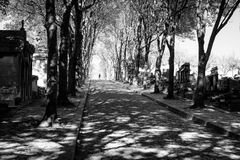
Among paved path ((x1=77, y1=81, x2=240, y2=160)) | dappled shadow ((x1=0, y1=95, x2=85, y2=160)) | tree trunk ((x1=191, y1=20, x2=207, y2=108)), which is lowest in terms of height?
paved path ((x1=77, y1=81, x2=240, y2=160))

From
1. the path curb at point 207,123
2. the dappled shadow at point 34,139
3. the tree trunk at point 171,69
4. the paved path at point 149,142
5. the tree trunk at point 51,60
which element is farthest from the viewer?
the tree trunk at point 171,69

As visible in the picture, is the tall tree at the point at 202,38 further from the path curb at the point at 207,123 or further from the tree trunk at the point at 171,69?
the tree trunk at the point at 171,69

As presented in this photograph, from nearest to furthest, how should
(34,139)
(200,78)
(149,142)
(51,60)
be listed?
(34,139) → (149,142) → (51,60) → (200,78)

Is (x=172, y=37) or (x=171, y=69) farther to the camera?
(x=172, y=37)

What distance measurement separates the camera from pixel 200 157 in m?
6.89

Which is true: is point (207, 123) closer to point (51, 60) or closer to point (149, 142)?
point (149, 142)

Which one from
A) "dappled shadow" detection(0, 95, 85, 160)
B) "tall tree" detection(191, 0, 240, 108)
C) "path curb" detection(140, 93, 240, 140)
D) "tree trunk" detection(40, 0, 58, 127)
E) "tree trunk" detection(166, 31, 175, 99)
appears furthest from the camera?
"tree trunk" detection(166, 31, 175, 99)

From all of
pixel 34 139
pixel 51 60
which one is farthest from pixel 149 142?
pixel 51 60

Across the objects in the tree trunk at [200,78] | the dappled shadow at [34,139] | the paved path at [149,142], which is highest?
the tree trunk at [200,78]

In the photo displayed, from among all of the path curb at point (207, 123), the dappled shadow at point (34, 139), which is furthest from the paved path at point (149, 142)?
the dappled shadow at point (34, 139)

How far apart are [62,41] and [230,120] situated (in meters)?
8.13

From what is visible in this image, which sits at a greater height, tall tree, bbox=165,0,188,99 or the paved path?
tall tree, bbox=165,0,188,99

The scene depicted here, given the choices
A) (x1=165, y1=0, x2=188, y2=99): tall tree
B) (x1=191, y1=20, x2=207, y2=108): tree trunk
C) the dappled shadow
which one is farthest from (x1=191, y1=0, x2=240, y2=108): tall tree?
the dappled shadow

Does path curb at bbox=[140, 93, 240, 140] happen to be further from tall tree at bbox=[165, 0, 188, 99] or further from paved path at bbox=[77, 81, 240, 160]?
tall tree at bbox=[165, 0, 188, 99]
